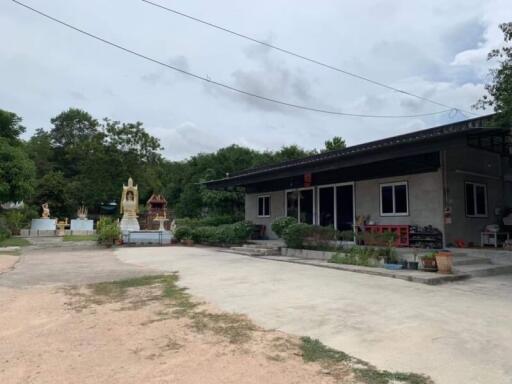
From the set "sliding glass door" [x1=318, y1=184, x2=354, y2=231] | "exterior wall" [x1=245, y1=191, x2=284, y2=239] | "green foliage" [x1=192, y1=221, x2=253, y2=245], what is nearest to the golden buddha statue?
"exterior wall" [x1=245, y1=191, x2=284, y2=239]

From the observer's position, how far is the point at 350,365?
4.08 metres

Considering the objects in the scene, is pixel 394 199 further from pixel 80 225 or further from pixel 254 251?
pixel 80 225

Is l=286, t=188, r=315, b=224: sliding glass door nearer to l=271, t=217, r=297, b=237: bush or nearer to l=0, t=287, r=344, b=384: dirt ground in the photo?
l=271, t=217, r=297, b=237: bush

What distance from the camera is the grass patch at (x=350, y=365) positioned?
371 centimetres

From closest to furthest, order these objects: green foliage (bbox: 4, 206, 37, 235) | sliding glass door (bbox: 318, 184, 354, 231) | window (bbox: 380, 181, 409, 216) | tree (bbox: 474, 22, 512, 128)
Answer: tree (bbox: 474, 22, 512, 128)
window (bbox: 380, 181, 409, 216)
sliding glass door (bbox: 318, 184, 354, 231)
green foliage (bbox: 4, 206, 37, 235)

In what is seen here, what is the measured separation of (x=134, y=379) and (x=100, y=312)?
2986mm

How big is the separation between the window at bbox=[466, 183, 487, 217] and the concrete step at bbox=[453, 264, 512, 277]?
2.95 m

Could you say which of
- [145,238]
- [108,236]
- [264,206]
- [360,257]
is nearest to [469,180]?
[360,257]

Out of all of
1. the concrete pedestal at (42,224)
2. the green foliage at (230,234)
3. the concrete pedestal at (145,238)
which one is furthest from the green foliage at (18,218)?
the green foliage at (230,234)

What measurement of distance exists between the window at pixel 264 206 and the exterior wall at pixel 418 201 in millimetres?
6264

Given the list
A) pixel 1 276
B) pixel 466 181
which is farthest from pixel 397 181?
pixel 1 276

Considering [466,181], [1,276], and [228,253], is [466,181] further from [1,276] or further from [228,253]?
[1,276]

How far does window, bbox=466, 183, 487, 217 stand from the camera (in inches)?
535

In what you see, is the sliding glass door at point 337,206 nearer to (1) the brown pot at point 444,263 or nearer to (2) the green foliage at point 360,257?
(2) the green foliage at point 360,257
